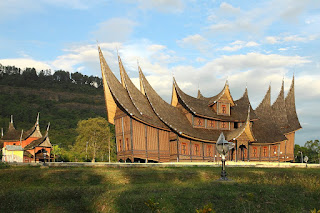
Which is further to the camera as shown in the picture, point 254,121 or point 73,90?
point 73,90

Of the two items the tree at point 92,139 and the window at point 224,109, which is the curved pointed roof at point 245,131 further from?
the tree at point 92,139

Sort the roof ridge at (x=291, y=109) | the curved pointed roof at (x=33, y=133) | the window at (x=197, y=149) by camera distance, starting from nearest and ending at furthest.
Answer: the window at (x=197, y=149), the roof ridge at (x=291, y=109), the curved pointed roof at (x=33, y=133)

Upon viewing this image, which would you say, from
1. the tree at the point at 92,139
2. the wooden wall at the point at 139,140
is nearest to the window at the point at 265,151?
the wooden wall at the point at 139,140

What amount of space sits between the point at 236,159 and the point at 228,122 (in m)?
4.82

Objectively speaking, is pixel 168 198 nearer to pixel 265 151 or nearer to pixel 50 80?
pixel 265 151

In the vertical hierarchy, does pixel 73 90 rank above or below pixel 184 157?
above

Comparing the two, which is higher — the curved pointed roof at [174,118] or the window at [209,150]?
the curved pointed roof at [174,118]

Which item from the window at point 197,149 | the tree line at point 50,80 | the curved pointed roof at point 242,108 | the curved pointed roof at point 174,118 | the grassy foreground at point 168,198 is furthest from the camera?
the tree line at point 50,80

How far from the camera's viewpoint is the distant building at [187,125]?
31.2 m

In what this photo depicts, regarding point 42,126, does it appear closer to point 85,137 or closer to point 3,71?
point 85,137

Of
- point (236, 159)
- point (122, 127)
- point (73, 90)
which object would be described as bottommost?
point (236, 159)

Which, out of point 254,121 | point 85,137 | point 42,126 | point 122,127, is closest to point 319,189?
point 122,127

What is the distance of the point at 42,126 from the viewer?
7781 centimetres

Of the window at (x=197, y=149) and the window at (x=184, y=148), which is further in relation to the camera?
the window at (x=197, y=149)
